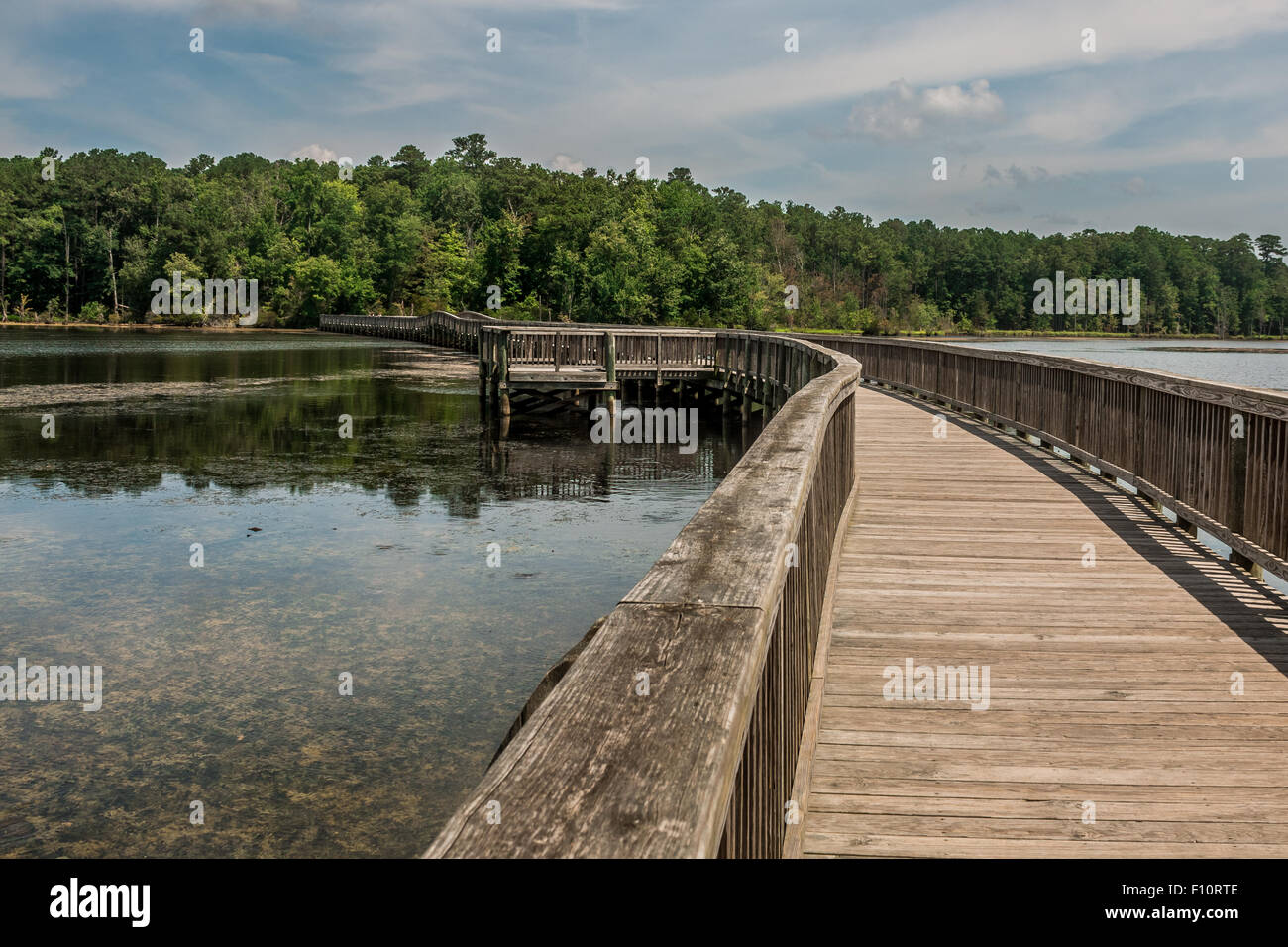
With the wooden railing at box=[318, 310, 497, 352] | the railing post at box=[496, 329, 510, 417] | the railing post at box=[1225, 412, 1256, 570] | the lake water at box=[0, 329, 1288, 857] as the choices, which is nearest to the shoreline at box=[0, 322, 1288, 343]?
the wooden railing at box=[318, 310, 497, 352]

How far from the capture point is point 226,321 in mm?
107938

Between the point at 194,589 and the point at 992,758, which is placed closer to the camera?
the point at 992,758

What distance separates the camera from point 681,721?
5.74 feet

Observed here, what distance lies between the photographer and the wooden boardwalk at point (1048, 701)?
3.72 m

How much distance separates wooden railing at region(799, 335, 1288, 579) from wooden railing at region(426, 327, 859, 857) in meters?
4.15

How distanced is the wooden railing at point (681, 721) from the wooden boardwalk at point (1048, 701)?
1.64 ft

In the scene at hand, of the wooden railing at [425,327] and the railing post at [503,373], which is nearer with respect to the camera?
the railing post at [503,373]

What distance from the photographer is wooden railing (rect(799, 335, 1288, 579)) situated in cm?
677

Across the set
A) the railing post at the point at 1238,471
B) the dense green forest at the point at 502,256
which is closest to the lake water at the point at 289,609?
the railing post at the point at 1238,471

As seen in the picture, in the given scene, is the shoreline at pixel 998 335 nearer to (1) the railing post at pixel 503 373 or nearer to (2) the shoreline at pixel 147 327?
(2) the shoreline at pixel 147 327

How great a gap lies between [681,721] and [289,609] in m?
8.58
